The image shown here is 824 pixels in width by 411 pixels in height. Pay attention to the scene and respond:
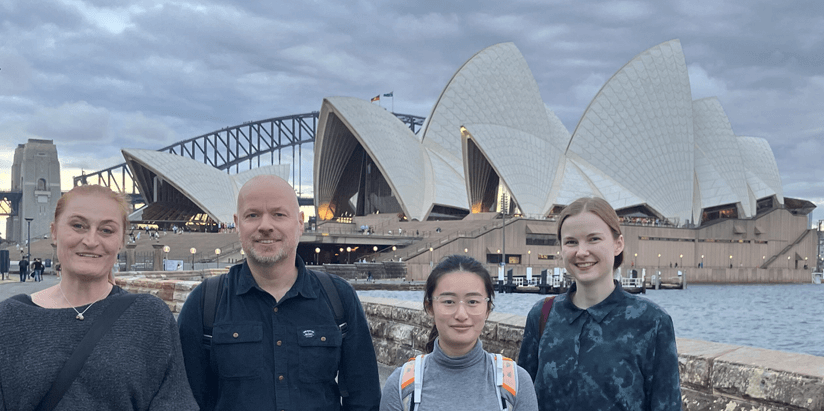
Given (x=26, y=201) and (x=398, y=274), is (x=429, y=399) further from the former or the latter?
(x=26, y=201)

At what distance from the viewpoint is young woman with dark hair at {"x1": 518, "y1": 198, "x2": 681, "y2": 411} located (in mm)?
2279

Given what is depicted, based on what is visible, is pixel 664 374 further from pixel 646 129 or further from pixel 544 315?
pixel 646 129

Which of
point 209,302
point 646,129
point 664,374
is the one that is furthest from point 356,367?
point 646,129

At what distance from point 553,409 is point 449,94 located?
48618mm

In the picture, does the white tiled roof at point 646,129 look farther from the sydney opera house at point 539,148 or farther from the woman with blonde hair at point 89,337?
the woman with blonde hair at point 89,337

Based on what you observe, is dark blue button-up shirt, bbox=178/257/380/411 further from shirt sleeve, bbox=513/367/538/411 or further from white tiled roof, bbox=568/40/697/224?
white tiled roof, bbox=568/40/697/224

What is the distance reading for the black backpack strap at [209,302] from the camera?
7.54ft

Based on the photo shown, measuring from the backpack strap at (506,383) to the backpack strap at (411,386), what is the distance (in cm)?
25

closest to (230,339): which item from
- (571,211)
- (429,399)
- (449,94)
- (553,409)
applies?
(429,399)

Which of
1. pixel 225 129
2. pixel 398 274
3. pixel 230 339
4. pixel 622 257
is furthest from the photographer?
pixel 225 129

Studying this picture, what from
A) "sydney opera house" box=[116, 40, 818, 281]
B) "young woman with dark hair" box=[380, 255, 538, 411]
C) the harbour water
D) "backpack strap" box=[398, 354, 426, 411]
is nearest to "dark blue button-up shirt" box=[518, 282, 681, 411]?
"young woman with dark hair" box=[380, 255, 538, 411]

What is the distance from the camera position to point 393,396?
2.05m

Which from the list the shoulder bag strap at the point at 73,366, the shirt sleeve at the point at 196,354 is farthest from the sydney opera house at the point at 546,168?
the shoulder bag strap at the point at 73,366

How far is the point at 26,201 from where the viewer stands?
6144 centimetres
